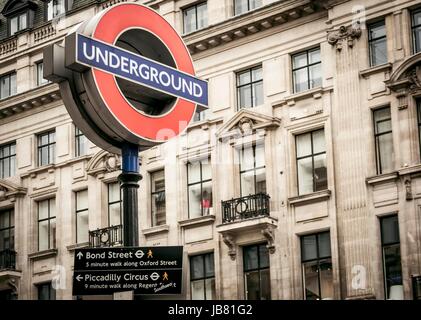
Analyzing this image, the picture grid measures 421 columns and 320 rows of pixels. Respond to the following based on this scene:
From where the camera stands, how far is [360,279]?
27.4 metres

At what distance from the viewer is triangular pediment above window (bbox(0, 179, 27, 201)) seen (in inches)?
1483

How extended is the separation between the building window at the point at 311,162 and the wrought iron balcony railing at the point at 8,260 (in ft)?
41.3

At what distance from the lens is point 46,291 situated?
118ft

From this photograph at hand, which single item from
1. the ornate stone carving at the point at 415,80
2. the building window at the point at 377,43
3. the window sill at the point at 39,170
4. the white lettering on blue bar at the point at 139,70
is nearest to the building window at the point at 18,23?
the window sill at the point at 39,170

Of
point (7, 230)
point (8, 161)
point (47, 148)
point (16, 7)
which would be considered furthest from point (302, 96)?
point (16, 7)

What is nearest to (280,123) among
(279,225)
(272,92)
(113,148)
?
(272,92)

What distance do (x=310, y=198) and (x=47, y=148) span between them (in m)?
12.6

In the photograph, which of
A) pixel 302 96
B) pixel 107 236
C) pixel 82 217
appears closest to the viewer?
pixel 302 96

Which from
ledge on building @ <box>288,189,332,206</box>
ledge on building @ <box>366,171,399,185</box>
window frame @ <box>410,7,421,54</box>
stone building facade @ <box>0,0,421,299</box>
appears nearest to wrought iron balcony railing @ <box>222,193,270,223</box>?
stone building facade @ <box>0,0,421,299</box>

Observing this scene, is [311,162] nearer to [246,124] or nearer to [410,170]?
[246,124]

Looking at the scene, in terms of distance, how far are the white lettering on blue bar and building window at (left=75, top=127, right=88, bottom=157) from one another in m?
27.2

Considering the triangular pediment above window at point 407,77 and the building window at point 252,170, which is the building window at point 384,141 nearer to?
the triangular pediment above window at point 407,77

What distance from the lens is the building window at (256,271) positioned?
98.3ft

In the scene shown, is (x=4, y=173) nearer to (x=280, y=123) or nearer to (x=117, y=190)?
(x=117, y=190)
